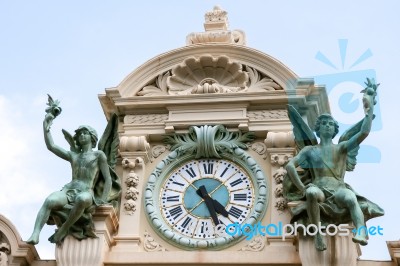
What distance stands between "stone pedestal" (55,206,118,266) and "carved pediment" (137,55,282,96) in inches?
73.2

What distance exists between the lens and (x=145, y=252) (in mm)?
12430

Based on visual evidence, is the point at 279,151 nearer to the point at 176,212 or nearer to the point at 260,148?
the point at 260,148

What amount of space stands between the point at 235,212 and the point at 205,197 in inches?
15.4

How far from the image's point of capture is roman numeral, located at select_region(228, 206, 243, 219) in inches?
500

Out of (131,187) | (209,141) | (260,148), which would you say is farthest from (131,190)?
(260,148)

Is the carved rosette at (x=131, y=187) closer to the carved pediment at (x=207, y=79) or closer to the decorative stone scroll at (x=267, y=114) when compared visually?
the carved pediment at (x=207, y=79)

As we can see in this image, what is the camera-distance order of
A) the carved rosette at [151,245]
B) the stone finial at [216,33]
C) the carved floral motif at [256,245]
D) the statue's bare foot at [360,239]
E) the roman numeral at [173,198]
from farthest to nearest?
the stone finial at [216,33] → the roman numeral at [173,198] → the carved rosette at [151,245] → the carved floral motif at [256,245] → the statue's bare foot at [360,239]

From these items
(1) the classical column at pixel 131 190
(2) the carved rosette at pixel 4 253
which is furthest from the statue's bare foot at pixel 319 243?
(2) the carved rosette at pixel 4 253

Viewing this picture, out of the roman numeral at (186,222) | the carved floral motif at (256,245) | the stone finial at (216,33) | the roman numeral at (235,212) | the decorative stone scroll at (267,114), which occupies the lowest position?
the carved floral motif at (256,245)

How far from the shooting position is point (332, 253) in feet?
38.7

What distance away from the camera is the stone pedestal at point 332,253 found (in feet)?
38.5

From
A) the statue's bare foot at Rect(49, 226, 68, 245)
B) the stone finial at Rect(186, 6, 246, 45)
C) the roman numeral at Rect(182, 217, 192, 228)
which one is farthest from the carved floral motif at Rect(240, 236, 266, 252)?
the stone finial at Rect(186, 6, 246, 45)

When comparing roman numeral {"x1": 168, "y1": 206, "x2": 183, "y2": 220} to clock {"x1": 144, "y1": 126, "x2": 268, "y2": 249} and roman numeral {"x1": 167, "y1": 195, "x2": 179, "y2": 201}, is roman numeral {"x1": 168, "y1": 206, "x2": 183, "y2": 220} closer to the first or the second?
clock {"x1": 144, "y1": 126, "x2": 268, "y2": 249}

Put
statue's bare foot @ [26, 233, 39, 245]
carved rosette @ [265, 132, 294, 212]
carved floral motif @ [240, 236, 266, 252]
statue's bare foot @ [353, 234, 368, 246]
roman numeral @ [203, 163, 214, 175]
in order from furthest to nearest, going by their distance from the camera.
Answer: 1. roman numeral @ [203, 163, 214, 175]
2. carved rosette @ [265, 132, 294, 212]
3. carved floral motif @ [240, 236, 266, 252]
4. statue's bare foot @ [26, 233, 39, 245]
5. statue's bare foot @ [353, 234, 368, 246]
